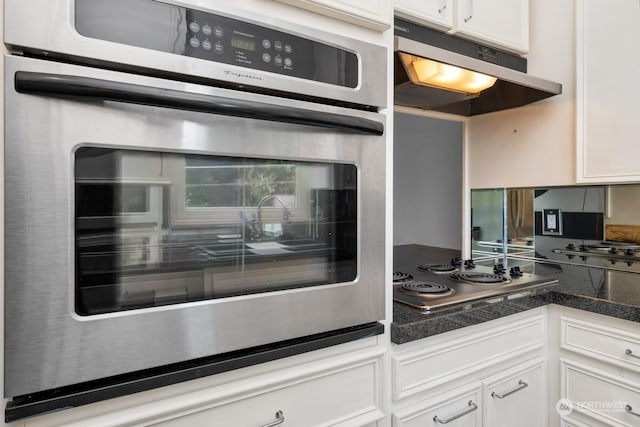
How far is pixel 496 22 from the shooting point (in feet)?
4.67

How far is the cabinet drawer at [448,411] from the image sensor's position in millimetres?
948

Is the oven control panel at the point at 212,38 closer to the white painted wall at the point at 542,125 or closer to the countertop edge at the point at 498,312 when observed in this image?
the countertop edge at the point at 498,312

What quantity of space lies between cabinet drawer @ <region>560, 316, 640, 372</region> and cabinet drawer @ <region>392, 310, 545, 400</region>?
0.25ft

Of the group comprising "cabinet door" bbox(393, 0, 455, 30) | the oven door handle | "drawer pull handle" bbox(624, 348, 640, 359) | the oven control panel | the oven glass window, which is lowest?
"drawer pull handle" bbox(624, 348, 640, 359)

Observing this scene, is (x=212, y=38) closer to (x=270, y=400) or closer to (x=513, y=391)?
(x=270, y=400)

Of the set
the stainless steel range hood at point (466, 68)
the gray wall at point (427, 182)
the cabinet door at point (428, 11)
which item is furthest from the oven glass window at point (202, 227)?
the gray wall at point (427, 182)

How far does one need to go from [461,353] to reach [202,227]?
81 cm

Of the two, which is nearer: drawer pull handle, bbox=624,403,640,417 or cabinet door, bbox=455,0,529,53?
drawer pull handle, bbox=624,403,640,417

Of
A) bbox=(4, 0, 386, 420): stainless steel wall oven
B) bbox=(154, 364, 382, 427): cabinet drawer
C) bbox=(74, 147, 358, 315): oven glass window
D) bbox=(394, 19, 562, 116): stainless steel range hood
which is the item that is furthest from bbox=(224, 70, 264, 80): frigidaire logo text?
bbox=(154, 364, 382, 427): cabinet drawer

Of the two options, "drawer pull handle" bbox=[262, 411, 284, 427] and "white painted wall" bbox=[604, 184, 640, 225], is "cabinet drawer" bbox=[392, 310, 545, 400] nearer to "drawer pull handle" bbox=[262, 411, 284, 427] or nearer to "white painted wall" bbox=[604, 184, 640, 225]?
"drawer pull handle" bbox=[262, 411, 284, 427]

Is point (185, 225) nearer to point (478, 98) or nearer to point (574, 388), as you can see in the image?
point (574, 388)

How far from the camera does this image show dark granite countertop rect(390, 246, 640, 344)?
36.8 inches

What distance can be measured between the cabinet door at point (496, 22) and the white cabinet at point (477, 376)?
1.00 metres

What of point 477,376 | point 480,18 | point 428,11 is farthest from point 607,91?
point 477,376
